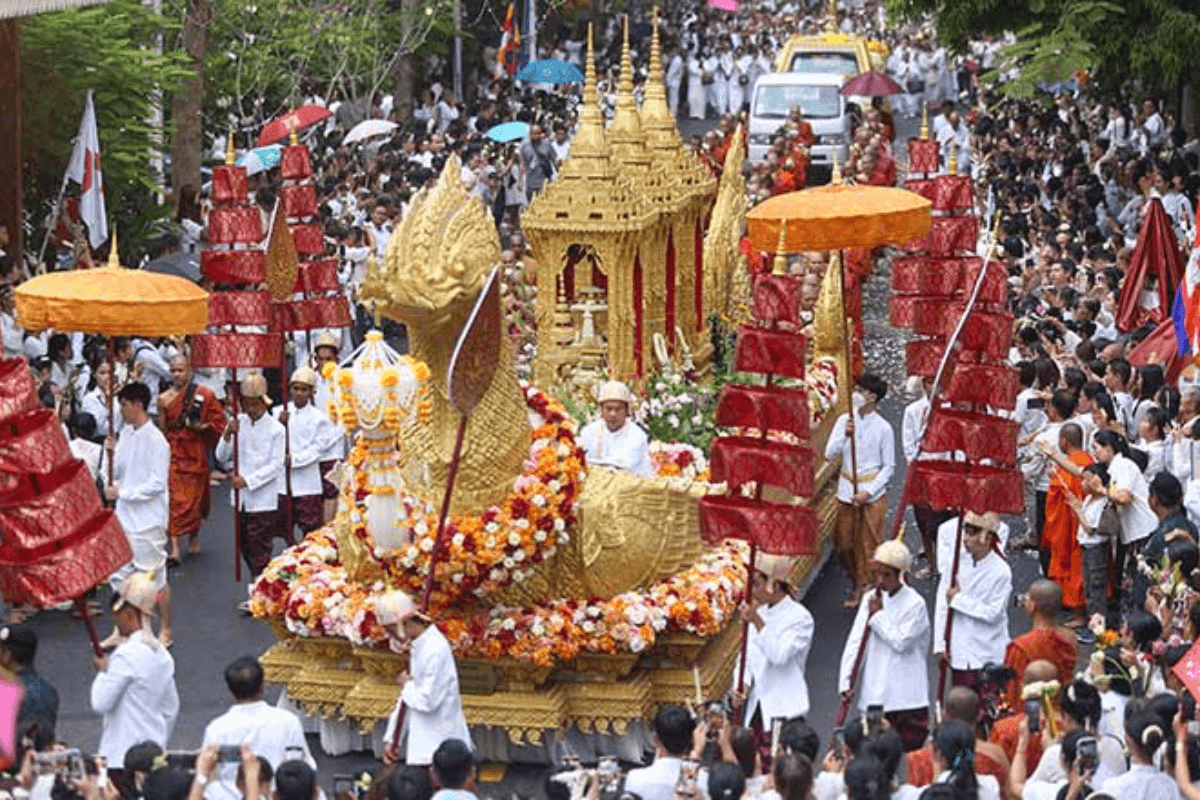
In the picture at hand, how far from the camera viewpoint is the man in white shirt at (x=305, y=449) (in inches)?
640

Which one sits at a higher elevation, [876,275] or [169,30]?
[169,30]

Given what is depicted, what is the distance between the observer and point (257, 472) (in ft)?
52.4

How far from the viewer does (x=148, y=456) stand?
595 inches

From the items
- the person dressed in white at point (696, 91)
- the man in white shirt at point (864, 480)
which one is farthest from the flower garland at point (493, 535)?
the person dressed in white at point (696, 91)

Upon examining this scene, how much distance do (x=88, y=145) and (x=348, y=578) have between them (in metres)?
8.17

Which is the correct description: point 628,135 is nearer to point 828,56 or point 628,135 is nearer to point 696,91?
point 828,56

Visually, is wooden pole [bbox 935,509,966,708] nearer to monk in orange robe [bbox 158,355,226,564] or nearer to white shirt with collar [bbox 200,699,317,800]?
white shirt with collar [bbox 200,699,317,800]

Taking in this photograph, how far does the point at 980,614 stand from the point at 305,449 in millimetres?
5370

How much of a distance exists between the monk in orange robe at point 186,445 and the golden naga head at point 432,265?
442 cm

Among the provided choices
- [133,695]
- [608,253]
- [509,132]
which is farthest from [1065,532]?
[509,132]

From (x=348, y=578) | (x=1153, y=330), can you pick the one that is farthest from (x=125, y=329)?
(x=1153, y=330)

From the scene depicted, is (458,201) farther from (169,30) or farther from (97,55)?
(169,30)

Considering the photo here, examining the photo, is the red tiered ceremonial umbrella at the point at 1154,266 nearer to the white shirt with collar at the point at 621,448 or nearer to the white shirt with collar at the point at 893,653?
the white shirt with collar at the point at 621,448

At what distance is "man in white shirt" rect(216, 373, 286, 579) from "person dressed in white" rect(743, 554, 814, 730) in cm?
491
